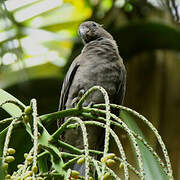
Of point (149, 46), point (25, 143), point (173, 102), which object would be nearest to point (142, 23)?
point (149, 46)

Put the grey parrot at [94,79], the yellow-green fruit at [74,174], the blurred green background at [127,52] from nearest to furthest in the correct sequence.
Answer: the yellow-green fruit at [74,174], the grey parrot at [94,79], the blurred green background at [127,52]

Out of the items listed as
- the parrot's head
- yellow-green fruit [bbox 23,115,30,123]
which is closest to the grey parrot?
the parrot's head

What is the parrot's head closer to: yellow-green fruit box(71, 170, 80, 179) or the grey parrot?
the grey parrot

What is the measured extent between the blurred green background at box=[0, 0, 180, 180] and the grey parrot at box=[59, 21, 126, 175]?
8.5 inches

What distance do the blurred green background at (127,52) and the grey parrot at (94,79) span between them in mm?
216

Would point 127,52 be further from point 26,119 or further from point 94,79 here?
point 26,119

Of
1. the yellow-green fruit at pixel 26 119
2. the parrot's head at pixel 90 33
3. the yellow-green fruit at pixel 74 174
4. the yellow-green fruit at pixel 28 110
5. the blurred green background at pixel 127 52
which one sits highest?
the yellow-green fruit at pixel 28 110

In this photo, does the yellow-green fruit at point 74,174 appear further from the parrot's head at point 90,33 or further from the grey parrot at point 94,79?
the parrot's head at point 90,33

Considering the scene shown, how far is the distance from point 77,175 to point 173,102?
170 cm

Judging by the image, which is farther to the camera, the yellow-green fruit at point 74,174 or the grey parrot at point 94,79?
the grey parrot at point 94,79

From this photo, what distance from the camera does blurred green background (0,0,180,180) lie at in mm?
2355

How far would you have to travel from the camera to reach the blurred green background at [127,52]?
2355 mm

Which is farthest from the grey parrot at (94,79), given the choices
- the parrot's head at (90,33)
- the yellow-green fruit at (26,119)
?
the yellow-green fruit at (26,119)

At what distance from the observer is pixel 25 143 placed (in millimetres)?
1523
